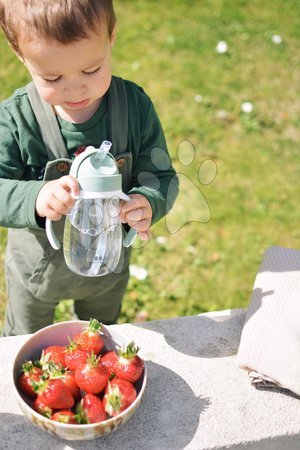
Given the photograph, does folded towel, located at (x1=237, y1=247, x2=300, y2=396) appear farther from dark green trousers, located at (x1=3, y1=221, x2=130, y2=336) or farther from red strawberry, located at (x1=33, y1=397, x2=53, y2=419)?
red strawberry, located at (x1=33, y1=397, x2=53, y2=419)

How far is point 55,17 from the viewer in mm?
1544

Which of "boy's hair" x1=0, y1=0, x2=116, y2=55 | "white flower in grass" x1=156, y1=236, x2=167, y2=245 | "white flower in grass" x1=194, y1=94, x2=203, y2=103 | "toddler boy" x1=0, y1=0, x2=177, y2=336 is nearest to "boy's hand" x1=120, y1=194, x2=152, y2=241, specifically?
"toddler boy" x1=0, y1=0, x2=177, y2=336

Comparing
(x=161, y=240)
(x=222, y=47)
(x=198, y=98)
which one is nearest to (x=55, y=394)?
(x=161, y=240)

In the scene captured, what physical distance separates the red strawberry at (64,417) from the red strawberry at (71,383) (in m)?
0.06

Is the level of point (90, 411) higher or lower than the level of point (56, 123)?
lower

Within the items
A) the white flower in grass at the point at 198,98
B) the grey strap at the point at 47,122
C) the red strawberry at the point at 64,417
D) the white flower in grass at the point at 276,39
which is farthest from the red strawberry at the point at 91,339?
the white flower in grass at the point at 276,39

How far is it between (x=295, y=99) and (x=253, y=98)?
318 mm

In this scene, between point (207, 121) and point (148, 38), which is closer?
point (207, 121)

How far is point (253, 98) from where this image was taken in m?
4.54

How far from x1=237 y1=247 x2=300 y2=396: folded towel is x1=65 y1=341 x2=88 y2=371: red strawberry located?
0.54 metres

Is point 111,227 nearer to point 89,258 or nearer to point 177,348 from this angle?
point 89,258

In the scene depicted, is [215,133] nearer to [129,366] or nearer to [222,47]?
[222,47]

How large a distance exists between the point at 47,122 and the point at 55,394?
0.80 meters

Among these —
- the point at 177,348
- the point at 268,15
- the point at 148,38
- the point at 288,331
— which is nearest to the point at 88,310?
the point at 177,348
